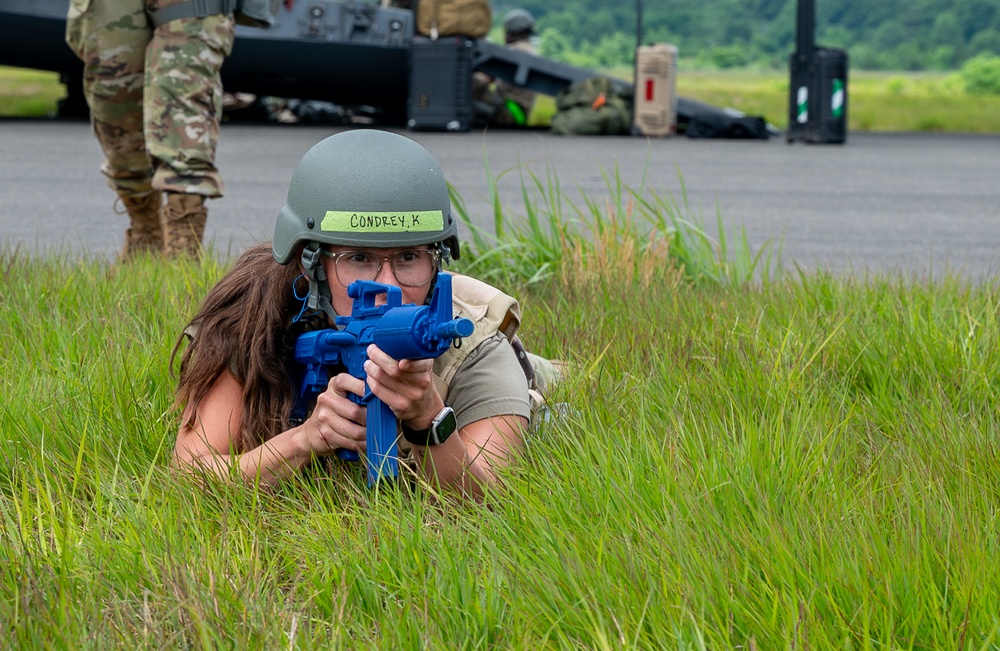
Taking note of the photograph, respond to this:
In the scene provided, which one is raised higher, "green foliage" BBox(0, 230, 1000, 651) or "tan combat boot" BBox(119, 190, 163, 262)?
"tan combat boot" BBox(119, 190, 163, 262)

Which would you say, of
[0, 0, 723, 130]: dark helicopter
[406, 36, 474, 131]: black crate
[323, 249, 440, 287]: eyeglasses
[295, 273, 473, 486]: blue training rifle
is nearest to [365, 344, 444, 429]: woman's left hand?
[295, 273, 473, 486]: blue training rifle

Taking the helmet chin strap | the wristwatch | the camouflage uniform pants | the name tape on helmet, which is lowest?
the wristwatch

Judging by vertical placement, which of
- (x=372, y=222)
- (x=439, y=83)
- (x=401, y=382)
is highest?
(x=439, y=83)

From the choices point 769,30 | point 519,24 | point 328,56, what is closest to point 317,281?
point 328,56

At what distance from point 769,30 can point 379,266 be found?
6792cm

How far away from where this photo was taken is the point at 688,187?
34.4ft

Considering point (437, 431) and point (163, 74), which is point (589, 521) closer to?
point (437, 431)

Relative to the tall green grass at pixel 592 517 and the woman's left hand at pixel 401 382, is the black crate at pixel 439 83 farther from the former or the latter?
the woman's left hand at pixel 401 382

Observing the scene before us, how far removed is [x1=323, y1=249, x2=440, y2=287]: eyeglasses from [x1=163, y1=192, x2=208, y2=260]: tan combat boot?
9.16 ft

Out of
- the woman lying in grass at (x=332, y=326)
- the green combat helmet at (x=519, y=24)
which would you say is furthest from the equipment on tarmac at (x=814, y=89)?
the woman lying in grass at (x=332, y=326)

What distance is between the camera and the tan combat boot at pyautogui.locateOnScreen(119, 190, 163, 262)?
576 centimetres

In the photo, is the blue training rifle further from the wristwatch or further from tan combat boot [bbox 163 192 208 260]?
tan combat boot [bbox 163 192 208 260]

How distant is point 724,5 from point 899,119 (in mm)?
50750

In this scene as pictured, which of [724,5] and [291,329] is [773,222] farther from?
[724,5]
